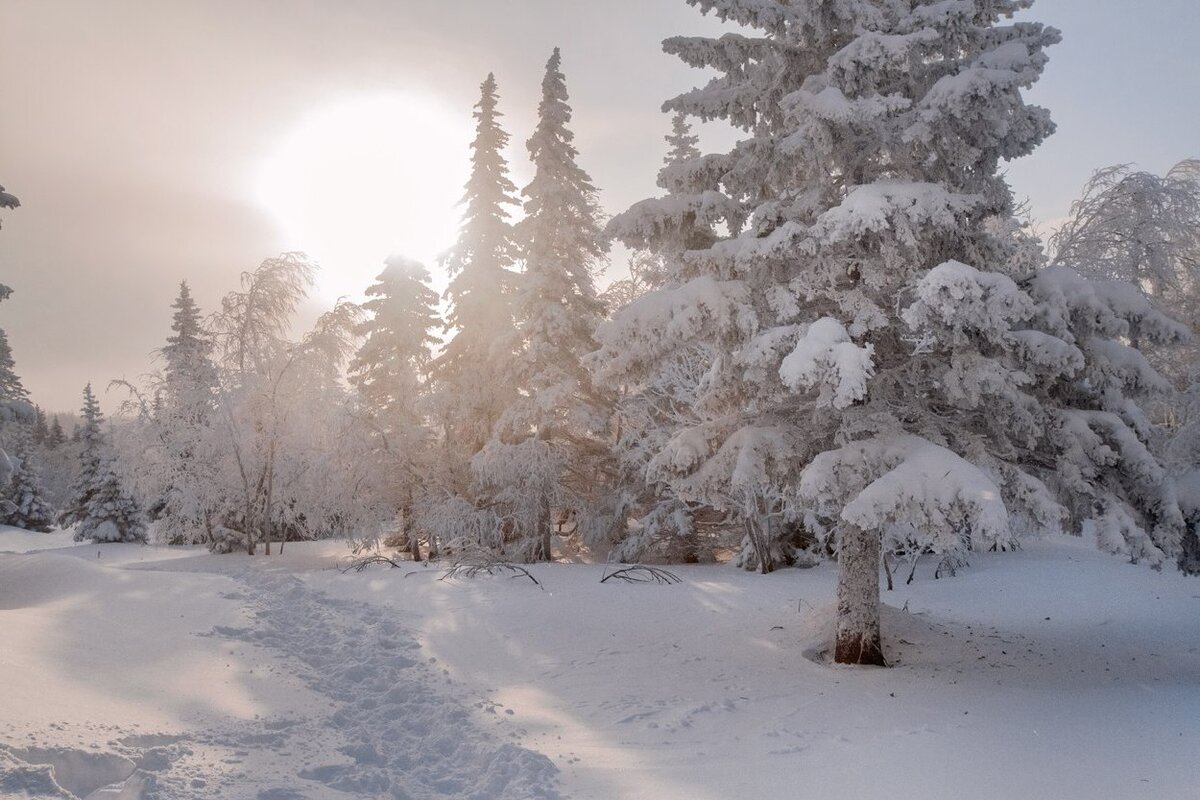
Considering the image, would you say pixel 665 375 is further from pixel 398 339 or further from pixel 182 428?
pixel 182 428

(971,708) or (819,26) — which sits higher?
(819,26)

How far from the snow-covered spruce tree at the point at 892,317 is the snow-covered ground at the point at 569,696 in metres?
1.83

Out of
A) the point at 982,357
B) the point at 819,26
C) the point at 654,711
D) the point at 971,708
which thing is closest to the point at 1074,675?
the point at 971,708

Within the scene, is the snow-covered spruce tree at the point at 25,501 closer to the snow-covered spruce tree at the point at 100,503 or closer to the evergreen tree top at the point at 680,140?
Answer: the snow-covered spruce tree at the point at 100,503

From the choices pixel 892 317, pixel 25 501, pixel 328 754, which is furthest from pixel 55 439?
pixel 892 317

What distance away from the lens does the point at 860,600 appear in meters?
9.39

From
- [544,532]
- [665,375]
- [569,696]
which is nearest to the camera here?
[569,696]

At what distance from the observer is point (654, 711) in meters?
7.56

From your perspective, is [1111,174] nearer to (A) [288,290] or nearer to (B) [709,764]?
(B) [709,764]

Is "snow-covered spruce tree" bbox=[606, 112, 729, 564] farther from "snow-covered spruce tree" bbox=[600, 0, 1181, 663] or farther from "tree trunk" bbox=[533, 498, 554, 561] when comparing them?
"tree trunk" bbox=[533, 498, 554, 561]

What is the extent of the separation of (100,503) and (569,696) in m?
41.4

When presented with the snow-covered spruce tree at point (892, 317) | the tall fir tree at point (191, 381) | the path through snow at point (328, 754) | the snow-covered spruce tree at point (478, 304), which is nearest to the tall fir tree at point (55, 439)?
the tall fir tree at point (191, 381)

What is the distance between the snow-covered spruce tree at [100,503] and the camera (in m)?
38.2

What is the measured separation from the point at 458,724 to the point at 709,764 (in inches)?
94.8
